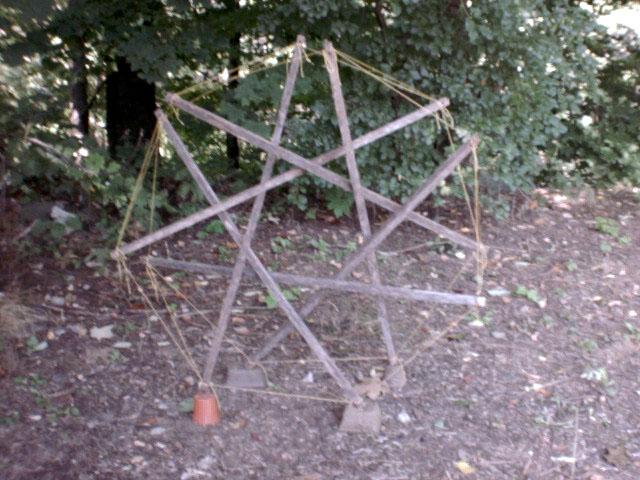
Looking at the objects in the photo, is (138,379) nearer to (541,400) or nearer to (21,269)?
(21,269)

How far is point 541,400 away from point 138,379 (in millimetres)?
2196

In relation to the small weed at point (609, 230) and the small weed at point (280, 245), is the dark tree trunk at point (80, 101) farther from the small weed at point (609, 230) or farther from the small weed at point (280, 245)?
the small weed at point (609, 230)

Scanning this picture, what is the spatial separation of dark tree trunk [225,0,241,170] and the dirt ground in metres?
1.26

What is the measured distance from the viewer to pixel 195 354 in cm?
491

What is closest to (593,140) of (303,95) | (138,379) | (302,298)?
(303,95)

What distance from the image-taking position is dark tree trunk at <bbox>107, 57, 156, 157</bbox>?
278 inches

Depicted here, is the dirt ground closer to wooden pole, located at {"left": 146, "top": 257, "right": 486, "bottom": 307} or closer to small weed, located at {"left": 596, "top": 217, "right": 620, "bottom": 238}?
small weed, located at {"left": 596, "top": 217, "right": 620, "bottom": 238}

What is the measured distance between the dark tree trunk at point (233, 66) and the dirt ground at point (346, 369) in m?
1.26

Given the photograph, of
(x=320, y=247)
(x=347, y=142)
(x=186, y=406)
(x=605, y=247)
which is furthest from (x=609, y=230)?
(x=186, y=406)

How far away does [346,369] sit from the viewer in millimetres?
4828

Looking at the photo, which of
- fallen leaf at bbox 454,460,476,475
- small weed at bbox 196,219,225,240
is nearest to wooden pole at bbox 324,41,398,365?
fallen leaf at bbox 454,460,476,475

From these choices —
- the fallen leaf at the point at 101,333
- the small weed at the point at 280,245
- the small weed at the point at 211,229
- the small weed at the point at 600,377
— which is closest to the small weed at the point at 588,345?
the small weed at the point at 600,377

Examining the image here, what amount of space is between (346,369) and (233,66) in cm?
307

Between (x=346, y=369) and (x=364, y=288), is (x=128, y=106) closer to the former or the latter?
(x=346, y=369)
